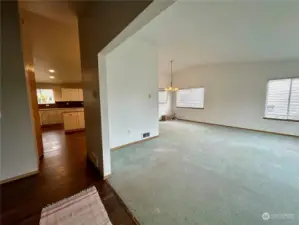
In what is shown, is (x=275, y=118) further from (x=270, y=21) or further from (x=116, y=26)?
(x=116, y=26)

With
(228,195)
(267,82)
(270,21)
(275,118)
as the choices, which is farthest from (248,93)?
(228,195)

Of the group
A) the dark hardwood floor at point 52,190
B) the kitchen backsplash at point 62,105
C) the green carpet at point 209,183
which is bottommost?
the dark hardwood floor at point 52,190

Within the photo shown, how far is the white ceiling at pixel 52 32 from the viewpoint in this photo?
2258 mm

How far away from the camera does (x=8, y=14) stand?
2.17 meters

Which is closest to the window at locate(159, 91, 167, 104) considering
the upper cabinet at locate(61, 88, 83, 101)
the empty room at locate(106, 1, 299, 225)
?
the empty room at locate(106, 1, 299, 225)

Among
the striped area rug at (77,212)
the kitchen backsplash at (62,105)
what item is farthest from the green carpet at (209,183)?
the kitchen backsplash at (62,105)

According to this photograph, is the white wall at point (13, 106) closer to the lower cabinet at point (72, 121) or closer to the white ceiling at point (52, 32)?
the white ceiling at point (52, 32)

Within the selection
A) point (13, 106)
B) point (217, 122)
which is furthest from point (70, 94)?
point (217, 122)

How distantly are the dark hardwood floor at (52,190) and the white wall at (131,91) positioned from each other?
3.83ft

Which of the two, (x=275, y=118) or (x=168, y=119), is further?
(x=168, y=119)

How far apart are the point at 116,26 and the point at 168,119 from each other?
7144 mm

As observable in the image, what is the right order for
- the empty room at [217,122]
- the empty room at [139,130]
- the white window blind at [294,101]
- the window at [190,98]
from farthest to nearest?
the window at [190,98] < the white window blind at [294,101] < the empty room at [217,122] < the empty room at [139,130]

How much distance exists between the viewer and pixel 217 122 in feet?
21.6

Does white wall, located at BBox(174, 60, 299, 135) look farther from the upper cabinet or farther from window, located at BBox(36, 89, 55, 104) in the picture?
window, located at BBox(36, 89, 55, 104)
